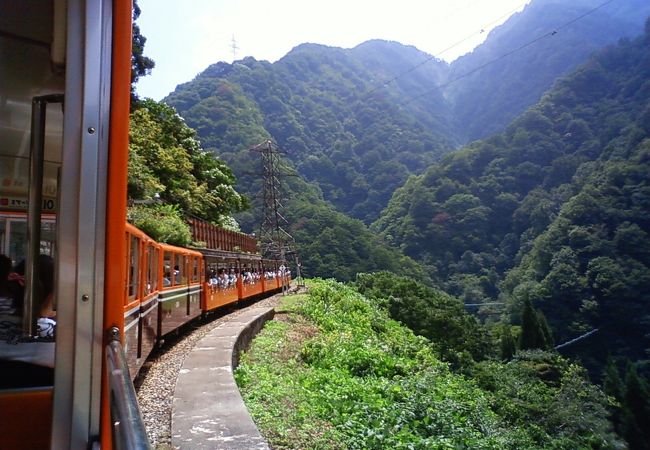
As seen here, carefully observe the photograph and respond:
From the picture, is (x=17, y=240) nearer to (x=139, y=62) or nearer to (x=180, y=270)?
(x=180, y=270)

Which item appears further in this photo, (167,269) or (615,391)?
(615,391)

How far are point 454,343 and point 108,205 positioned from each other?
77.8ft

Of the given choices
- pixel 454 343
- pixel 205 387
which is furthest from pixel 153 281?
pixel 454 343

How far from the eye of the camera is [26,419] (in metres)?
1.61

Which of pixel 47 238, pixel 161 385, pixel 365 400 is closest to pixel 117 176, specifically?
pixel 47 238

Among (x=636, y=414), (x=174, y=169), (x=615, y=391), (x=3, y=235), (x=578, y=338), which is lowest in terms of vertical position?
(x=636, y=414)

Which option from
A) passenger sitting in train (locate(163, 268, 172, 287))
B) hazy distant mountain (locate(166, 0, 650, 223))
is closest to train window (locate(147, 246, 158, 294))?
passenger sitting in train (locate(163, 268, 172, 287))

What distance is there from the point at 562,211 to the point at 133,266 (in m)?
52.6

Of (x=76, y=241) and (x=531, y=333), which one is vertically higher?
(x=76, y=241)

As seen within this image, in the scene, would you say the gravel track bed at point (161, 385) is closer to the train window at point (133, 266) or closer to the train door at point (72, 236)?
the train door at point (72, 236)

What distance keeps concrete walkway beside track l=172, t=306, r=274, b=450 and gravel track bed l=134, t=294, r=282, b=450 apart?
14 centimetres

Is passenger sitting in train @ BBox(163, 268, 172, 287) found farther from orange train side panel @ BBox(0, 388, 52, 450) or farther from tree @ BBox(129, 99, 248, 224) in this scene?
tree @ BBox(129, 99, 248, 224)

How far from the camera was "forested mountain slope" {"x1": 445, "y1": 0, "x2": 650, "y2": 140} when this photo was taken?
100875 mm

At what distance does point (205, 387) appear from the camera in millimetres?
5113
